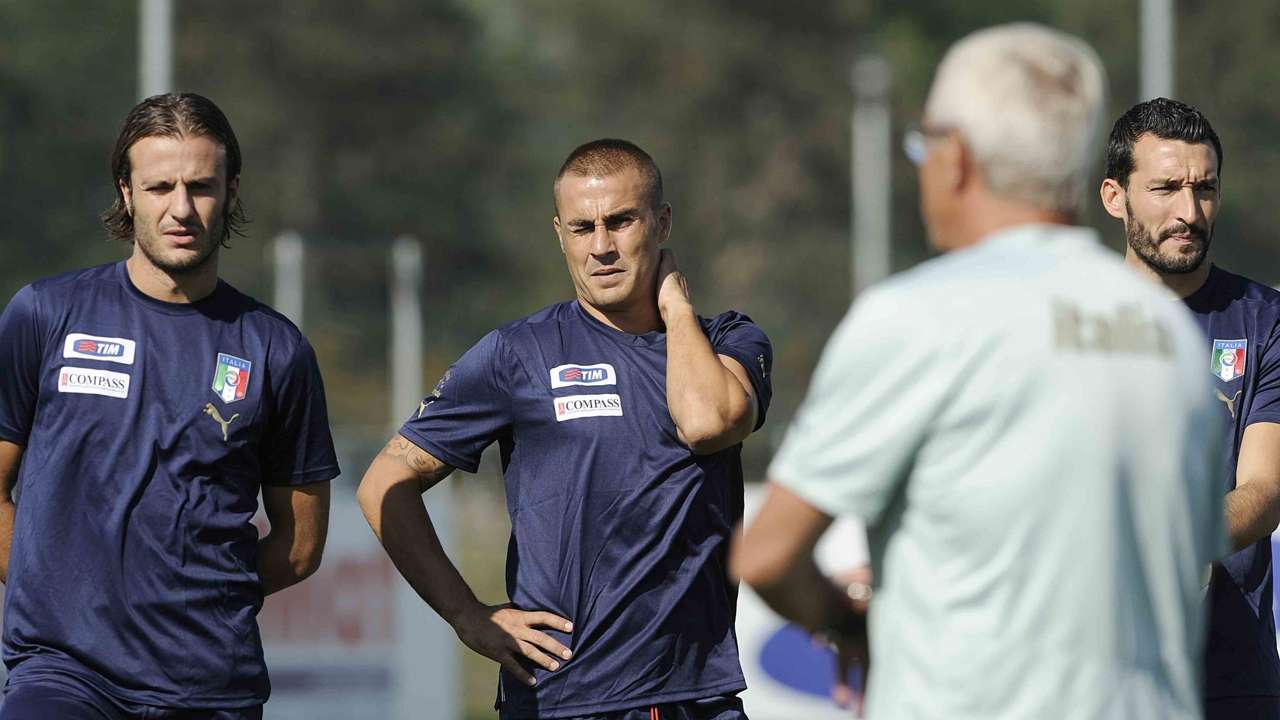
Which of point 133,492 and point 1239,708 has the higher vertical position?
point 133,492

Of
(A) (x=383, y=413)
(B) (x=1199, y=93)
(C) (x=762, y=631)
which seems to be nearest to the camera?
(C) (x=762, y=631)

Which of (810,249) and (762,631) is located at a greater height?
(810,249)

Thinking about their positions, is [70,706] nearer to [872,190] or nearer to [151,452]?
[151,452]

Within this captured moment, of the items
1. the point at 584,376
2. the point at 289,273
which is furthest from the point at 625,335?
the point at 289,273

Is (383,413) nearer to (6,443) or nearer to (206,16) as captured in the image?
(206,16)

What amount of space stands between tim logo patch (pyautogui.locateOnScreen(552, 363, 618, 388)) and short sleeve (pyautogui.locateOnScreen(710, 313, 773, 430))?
12.7 inches

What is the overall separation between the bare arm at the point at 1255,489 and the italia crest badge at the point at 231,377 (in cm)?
278

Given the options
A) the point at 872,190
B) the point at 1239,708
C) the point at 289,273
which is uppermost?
the point at 872,190

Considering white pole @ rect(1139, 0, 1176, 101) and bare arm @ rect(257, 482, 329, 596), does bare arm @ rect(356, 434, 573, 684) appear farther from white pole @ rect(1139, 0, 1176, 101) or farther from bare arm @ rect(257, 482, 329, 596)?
white pole @ rect(1139, 0, 1176, 101)

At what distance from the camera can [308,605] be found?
14039 mm

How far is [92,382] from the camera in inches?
206

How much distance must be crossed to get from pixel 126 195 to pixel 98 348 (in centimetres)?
49

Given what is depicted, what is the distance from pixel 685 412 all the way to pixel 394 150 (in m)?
39.7

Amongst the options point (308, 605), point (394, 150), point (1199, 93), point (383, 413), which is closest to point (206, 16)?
point (394, 150)
